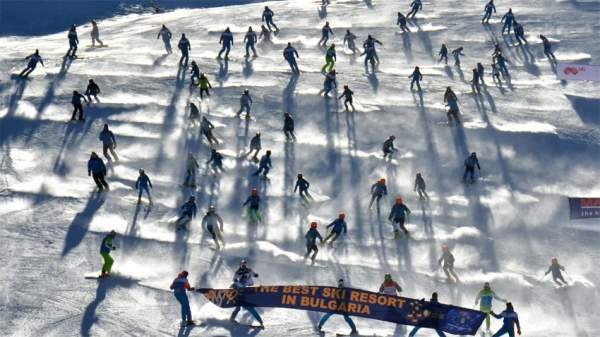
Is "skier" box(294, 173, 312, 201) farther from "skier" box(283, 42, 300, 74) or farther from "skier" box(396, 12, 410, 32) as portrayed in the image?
"skier" box(396, 12, 410, 32)

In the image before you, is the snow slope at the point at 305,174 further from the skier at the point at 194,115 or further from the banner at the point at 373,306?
the banner at the point at 373,306

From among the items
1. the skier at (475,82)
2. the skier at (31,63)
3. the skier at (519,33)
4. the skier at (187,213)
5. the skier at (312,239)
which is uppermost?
the skier at (519,33)

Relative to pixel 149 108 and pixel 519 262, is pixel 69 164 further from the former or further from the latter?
pixel 519 262

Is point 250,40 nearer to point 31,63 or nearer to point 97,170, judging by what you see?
point 31,63

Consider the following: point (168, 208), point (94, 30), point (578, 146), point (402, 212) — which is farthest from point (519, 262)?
point (94, 30)

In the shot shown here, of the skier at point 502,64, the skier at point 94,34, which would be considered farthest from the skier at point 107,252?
the skier at point 94,34

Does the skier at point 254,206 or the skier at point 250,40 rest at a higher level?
the skier at point 250,40

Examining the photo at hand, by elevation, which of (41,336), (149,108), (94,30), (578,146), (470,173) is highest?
(94,30)
